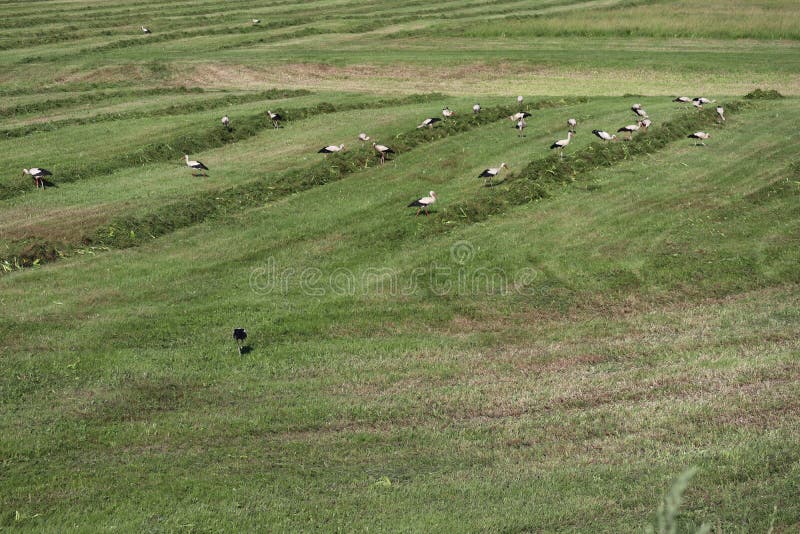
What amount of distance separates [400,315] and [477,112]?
946 inches

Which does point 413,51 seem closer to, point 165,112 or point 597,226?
point 165,112

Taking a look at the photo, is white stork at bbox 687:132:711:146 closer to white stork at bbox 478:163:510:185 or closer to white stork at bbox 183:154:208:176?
white stork at bbox 478:163:510:185

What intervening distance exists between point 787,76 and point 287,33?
49179 mm

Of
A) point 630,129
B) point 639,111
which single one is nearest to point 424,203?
point 630,129

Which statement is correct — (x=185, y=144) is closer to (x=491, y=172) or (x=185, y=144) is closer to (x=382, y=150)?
(x=382, y=150)

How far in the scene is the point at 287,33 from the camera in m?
84.2

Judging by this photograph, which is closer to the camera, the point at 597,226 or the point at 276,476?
the point at 276,476

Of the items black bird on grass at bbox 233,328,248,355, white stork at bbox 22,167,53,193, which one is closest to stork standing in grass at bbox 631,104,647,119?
black bird on grass at bbox 233,328,248,355

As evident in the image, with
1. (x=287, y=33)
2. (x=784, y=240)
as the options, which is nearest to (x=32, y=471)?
(x=784, y=240)

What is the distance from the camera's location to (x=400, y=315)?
23000 mm

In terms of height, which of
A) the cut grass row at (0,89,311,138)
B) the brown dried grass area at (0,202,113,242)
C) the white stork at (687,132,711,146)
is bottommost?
the brown dried grass area at (0,202,113,242)

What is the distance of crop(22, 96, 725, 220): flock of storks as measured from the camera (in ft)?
106

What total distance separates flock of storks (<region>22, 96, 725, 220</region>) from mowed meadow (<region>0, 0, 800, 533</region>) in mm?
498

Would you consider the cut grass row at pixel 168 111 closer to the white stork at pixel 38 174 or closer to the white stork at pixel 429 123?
the white stork at pixel 38 174
